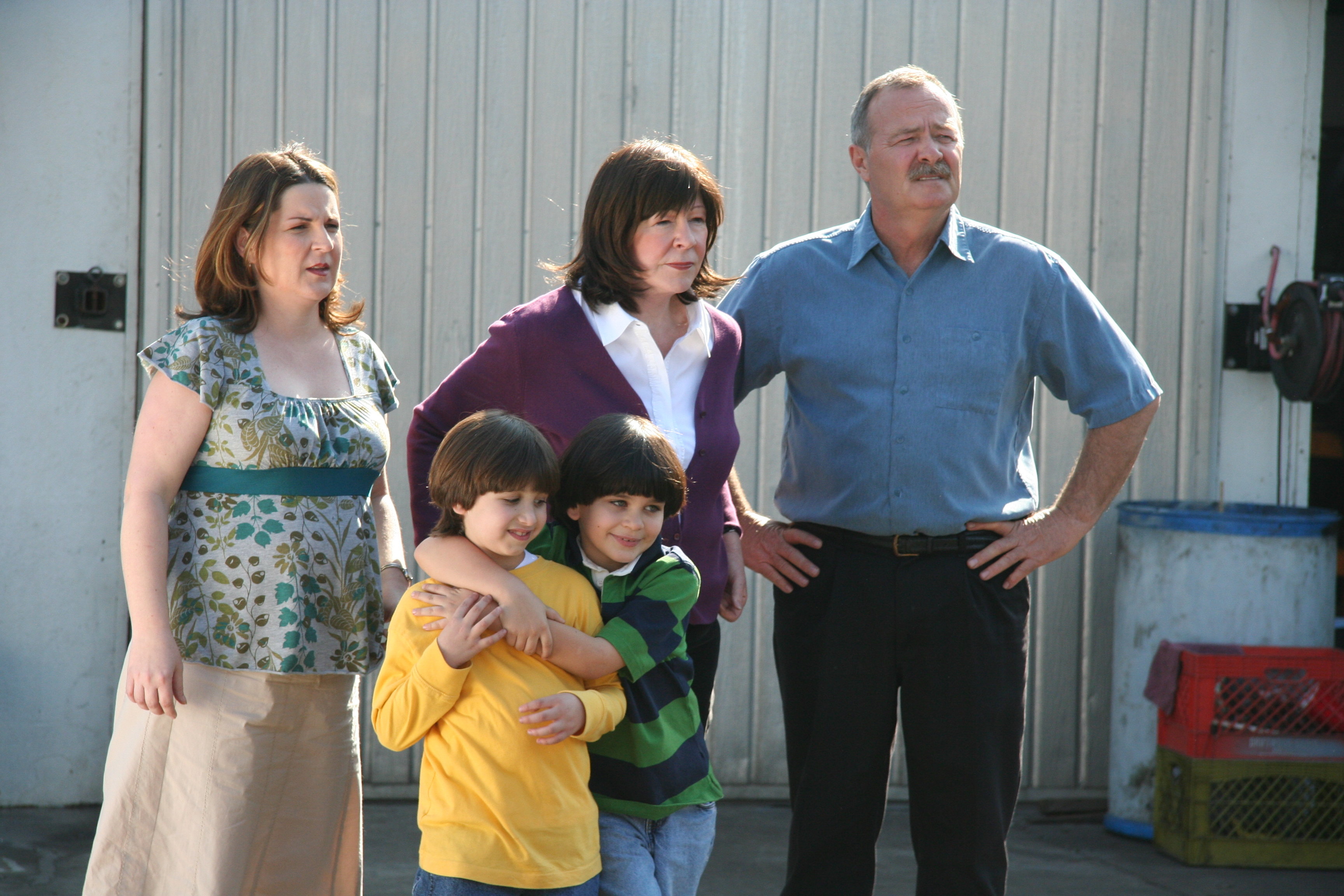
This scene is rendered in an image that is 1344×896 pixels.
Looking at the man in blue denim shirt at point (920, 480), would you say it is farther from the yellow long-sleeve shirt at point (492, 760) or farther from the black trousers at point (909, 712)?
the yellow long-sleeve shirt at point (492, 760)

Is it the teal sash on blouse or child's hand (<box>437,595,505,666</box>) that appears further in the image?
the teal sash on blouse

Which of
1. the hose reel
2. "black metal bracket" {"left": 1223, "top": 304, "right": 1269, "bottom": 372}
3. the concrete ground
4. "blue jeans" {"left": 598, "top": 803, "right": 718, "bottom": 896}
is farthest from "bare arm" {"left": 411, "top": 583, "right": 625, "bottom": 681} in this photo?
"black metal bracket" {"left": 1223, "top": 304, "right": 1269, "bottom": 372}

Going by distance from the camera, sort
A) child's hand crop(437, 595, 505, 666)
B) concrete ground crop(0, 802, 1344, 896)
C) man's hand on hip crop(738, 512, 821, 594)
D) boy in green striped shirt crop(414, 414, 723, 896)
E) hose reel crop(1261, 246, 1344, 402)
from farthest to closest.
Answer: hose reel crop(1261, 246, 1344, 402) < concrete ground crop(0, 802, 1344, 896) < man's hand on hip crop(738, 512, 821, 594) < boy in green striped shirt crop(414, 414, 723, 896) < child's hand crop(437, 595, 505, 666)

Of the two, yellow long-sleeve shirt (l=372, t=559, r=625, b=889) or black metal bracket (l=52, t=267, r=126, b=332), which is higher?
black metal bracket (l=52, t=267, r=126, b=332)

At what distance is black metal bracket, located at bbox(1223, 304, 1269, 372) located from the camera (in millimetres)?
4137

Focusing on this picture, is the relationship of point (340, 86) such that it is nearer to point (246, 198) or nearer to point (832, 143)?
point (832, 143)

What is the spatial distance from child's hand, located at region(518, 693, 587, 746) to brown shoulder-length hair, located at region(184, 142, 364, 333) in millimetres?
921

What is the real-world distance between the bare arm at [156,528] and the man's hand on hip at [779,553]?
3.70ft

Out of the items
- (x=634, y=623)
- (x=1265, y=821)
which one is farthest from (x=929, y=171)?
(x=1265, y=821)

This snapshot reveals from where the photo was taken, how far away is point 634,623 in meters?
1.89

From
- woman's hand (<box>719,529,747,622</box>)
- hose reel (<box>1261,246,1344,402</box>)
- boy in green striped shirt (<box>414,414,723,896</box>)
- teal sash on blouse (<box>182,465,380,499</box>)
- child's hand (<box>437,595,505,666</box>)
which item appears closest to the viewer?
child's hand (<box>437,595,505,666</box>)

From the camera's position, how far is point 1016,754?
2.63m

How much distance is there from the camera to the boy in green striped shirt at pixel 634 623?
187 centimetres

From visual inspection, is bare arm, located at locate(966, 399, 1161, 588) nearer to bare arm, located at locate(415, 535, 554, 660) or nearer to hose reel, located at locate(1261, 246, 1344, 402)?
bare arm, located at locate(415, 535, 554, 660)
